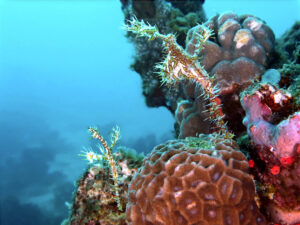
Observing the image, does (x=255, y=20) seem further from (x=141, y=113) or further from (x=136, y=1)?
(x=141, y=113)

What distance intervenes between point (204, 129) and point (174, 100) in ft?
12.9

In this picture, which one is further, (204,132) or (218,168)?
(204,132)

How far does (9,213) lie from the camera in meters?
17.8

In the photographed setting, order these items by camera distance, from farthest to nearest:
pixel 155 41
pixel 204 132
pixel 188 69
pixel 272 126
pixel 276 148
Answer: pixel 155 41 → pixel 204 132 → pixel 188 69 → pixel 272 126 → pixel 276 148

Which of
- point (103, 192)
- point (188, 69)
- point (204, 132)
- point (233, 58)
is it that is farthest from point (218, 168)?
point (233, 58)

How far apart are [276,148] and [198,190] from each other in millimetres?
855

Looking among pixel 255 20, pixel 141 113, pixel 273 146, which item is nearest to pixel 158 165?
pixel 273 146

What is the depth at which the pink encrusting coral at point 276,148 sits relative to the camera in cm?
188

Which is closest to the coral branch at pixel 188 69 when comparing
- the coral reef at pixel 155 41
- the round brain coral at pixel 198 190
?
the round brain coral at pixel 198 190

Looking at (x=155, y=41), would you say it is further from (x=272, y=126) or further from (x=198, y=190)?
(x=198, y=190)

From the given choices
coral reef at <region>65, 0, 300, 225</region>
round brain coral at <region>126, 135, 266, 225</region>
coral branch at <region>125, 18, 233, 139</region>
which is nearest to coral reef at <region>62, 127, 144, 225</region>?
coral reef at <region>65, 0, 300, 225</region>

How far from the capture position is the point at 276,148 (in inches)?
77.9

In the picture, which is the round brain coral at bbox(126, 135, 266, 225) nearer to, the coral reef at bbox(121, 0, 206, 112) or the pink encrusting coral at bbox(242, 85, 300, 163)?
the pink encrusting coral at bbox(242, 85, 300, 163)

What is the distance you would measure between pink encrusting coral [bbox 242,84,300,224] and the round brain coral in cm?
23
